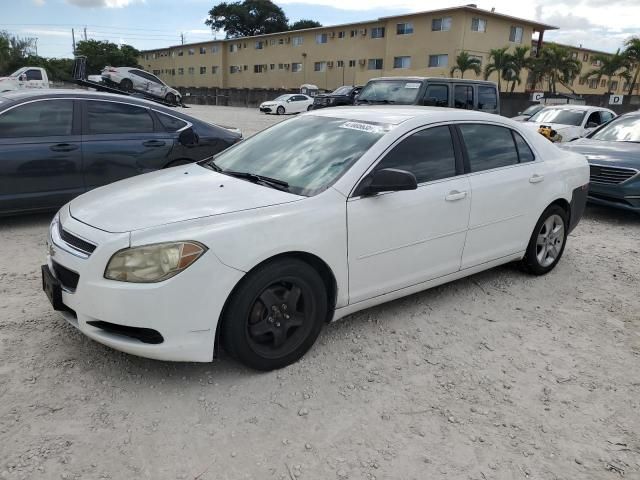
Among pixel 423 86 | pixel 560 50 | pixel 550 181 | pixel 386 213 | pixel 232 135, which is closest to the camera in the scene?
pixel 386 213

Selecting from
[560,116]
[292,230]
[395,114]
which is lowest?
[292,230]

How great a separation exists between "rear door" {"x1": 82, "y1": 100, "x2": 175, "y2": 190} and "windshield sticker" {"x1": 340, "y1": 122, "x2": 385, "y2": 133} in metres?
3.31

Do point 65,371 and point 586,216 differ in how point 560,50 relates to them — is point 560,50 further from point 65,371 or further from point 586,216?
point 65,371

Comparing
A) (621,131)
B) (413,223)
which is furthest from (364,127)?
(621,131)

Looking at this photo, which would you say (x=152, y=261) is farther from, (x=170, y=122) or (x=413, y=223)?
(x=170, y=122)

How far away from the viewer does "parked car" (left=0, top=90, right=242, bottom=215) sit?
17.9ft

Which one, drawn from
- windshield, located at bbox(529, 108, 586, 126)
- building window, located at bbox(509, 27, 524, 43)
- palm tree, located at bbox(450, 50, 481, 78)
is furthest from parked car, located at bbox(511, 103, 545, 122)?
building window, located at bbox(509, 27, 524, 43)

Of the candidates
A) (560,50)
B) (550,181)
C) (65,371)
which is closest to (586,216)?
(550,181)

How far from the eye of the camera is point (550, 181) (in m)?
4.65

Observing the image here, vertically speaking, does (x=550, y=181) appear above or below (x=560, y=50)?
below

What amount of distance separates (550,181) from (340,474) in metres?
3.42

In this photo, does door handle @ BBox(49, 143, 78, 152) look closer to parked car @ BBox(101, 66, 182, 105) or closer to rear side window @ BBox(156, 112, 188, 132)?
rear side window @ BBox(156, 112, 188, 132)

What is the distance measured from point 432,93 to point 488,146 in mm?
6377

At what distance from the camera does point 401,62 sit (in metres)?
42.6
